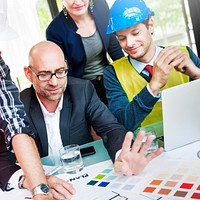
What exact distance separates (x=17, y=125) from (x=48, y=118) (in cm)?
44

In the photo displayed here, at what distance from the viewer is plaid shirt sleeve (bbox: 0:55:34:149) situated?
121 centimetres

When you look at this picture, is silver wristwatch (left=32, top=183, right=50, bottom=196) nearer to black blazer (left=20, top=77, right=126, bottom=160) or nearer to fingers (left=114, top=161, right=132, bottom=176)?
fingers (left=114, top=161, right=132, bottom=176)

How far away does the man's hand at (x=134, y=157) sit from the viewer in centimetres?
106

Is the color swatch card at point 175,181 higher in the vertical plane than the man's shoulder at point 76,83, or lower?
lower

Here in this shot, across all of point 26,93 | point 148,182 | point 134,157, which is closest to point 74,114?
point 26,93

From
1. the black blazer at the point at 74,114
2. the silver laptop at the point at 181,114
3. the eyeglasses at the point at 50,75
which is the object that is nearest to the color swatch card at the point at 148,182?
the silver laptop at the point at 181,114

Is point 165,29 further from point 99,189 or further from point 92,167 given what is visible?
point 99,189

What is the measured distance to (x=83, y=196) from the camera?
982mm

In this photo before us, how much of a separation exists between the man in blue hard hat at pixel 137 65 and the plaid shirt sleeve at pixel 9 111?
0.58 meters

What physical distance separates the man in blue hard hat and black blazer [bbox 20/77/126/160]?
0.41 feet

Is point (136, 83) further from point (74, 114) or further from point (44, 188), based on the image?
point (44, 188)

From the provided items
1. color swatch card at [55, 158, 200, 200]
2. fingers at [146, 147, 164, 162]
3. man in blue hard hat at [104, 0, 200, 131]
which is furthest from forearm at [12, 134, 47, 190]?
man in blue hard hat at [104, 0, 200, 131]

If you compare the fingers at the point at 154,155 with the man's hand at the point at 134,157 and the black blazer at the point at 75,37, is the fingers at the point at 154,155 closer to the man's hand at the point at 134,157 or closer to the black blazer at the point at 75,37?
the man's hand at the point at 134,157

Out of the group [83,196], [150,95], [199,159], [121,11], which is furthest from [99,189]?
[121,11]
